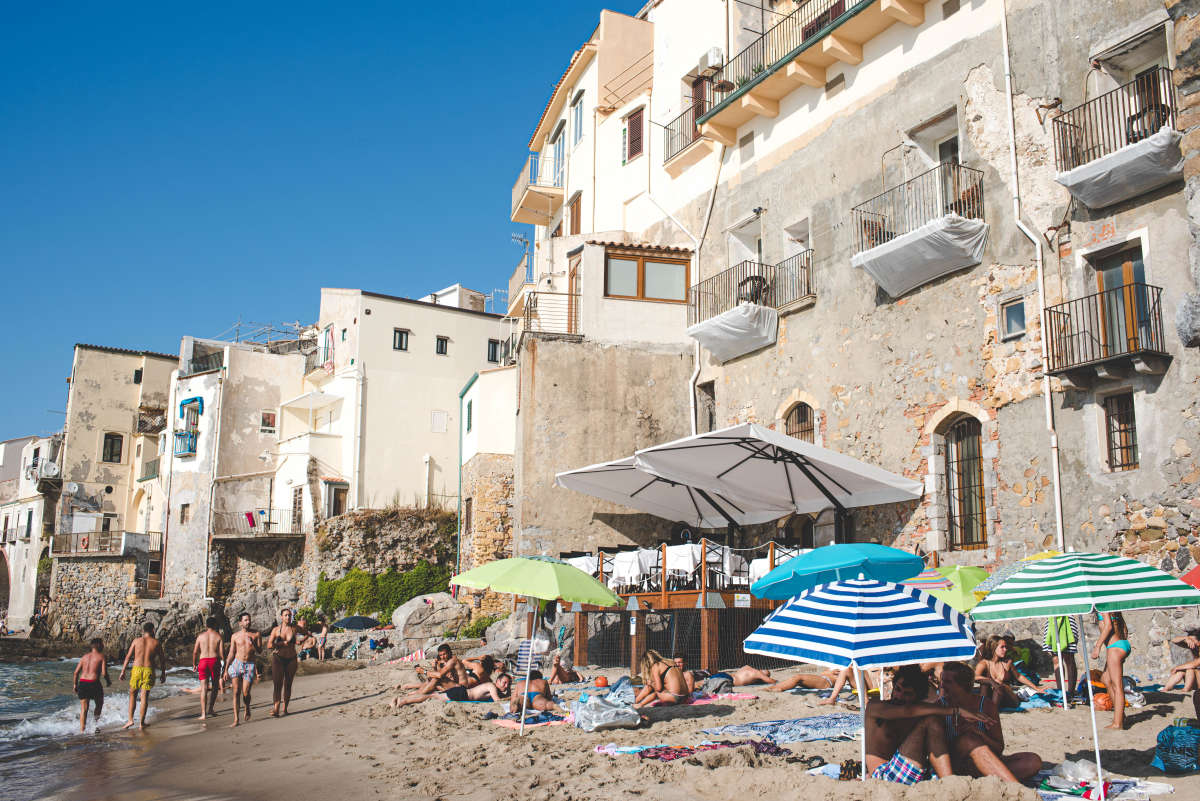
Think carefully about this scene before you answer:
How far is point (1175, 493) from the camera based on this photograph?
1176 cm

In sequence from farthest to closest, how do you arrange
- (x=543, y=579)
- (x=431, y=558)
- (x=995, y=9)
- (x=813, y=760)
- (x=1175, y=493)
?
1. (x=431, y=558)
2. (x=995, y=9)
3. (x=1175, y=493)
4. (x=543, y=579)
5. (x=813, y=760)

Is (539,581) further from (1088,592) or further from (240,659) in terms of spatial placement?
(240,659)

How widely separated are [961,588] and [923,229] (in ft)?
19.2

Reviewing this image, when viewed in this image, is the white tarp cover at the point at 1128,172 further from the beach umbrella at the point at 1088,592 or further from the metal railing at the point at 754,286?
the beach umbrella at the point at 1088,592

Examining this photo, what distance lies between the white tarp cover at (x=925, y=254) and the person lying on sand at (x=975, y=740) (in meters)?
9.10

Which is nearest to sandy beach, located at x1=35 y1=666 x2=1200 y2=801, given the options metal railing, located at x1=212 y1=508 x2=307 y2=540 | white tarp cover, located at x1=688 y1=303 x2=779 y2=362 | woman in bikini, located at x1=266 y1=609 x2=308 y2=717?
woman in bikini, located at x1=266 y1=609 x2=308 y2=717

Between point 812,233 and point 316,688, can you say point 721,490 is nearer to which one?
point 812,233

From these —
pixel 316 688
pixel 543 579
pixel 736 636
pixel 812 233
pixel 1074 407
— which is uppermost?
pixel 812 233

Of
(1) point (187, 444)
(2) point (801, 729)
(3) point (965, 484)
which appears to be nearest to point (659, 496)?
(3) point (965, 484)

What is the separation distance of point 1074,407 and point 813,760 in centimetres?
743

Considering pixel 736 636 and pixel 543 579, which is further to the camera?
pixel 736 636

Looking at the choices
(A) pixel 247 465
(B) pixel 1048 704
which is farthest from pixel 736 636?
(A) pixel 247 465

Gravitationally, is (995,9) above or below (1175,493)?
above

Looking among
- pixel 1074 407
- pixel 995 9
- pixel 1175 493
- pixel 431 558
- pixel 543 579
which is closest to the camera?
pixel 543 579
